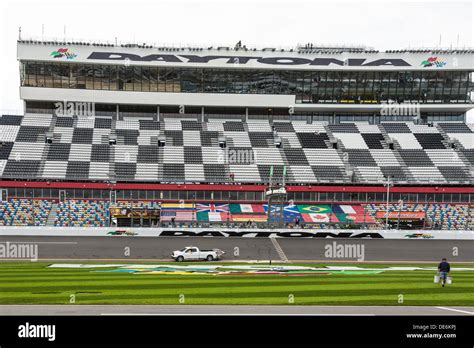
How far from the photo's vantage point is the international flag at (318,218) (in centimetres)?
6359

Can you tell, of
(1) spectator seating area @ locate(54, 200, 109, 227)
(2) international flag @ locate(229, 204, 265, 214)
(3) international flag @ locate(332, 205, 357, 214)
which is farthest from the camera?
(3) international flag @ locate(332, 205, 357, 214)

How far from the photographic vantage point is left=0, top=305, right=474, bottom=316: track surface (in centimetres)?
1838

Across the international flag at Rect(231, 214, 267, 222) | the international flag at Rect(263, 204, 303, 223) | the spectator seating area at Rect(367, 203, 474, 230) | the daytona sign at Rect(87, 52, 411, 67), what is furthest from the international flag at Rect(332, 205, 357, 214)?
the daytona sign at Rect(87, 52, 411, 67)

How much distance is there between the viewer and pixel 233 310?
1917cm

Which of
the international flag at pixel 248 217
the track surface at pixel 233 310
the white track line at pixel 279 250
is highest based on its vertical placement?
the track surface at pixel 233 310

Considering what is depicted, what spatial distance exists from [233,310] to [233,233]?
115 ft

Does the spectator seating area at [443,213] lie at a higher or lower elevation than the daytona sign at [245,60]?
lower

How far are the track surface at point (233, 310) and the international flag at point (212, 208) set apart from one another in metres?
44.7

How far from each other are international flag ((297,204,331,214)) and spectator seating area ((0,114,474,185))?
3512 mm

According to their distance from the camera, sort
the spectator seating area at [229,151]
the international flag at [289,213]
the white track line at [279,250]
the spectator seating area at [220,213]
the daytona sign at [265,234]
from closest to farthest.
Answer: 1. the white track line at [279,250]
2. the daytona sign at [265,234]
3. the spectator seating area at [220,213]
4. the international flag at [289,213]
5. the spectator seating area at [229,151]

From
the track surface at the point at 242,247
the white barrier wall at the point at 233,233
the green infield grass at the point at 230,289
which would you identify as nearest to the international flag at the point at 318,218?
the white barrier wall at the point at 233,233

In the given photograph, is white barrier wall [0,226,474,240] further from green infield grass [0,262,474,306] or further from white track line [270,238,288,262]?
green infield grass [0,262,474,306]

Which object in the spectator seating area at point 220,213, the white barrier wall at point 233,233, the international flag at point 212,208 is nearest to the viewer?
the white barrier wall at point 233,233

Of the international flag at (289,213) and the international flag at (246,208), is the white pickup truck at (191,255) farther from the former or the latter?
the international flag at (246,208)
